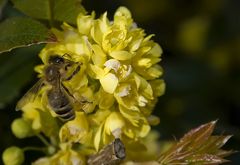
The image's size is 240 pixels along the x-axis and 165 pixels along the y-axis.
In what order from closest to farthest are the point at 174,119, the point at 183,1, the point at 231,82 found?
the point at 174,119, the point at 231,82, the point at 183,1

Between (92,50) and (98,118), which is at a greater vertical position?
(92,50)

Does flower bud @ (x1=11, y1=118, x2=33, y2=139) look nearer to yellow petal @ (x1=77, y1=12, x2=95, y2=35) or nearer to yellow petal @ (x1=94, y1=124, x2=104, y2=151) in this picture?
yellow petal @ (x1=94, y1=124, x2=104, y2=151)

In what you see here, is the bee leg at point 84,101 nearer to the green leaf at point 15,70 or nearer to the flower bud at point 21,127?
the flower bud at point 21,127

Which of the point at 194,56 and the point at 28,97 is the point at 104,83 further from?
the point at 194,56

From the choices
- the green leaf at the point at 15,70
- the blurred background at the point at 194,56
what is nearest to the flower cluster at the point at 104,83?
the green leaf at the point at 15,70

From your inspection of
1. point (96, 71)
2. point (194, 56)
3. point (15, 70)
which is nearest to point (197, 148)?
point (96, 71)

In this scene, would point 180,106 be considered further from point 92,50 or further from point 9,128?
point 92,50

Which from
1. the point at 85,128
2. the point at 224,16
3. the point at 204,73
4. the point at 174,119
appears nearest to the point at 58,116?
the point at 85,128
